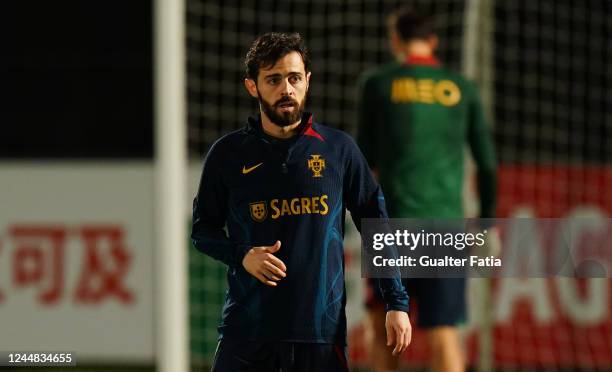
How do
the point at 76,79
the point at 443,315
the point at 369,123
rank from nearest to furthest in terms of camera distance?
the point at 369,123 < the point at 443,315 < the point at 76,79

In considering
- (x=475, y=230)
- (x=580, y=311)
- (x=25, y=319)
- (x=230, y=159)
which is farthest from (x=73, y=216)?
(x=230, y=159)

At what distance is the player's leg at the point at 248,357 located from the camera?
3.87m

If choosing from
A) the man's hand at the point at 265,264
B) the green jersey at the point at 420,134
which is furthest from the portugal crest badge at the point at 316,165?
the green jersey at the point at 420,134

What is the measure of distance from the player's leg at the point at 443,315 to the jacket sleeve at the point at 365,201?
220cm

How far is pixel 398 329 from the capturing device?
149 inches

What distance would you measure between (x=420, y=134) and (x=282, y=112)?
2.34 meters

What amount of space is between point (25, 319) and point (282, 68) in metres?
6.06

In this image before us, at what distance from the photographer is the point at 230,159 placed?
3887mm

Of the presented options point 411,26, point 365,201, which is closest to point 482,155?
point 411,26

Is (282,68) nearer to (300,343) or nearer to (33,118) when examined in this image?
(300,343)

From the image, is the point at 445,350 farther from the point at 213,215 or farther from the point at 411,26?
the point at 213,215

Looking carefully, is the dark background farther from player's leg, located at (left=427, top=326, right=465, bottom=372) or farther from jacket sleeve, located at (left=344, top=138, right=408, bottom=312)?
jacket sleeve, located at (left=344, top=138, right=408, bottom=312)

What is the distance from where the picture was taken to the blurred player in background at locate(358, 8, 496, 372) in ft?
19.6

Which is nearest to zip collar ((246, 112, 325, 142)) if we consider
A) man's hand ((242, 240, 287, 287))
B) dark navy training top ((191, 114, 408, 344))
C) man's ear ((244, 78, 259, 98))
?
dark navy training top ((191, 114, 408, 344))
